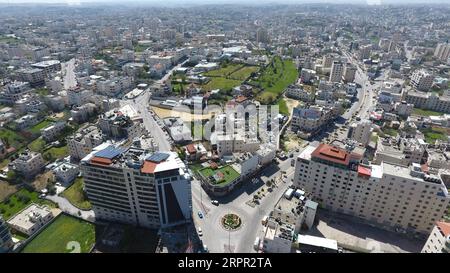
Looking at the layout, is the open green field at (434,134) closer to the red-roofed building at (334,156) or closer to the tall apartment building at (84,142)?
the red-roofed building at (334,156)

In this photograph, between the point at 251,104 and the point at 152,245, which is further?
the point at 251,104

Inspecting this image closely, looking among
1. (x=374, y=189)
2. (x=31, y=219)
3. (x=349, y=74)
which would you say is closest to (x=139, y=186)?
(x=31, y=219)

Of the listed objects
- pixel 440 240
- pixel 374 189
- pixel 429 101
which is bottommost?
pixel 429 101

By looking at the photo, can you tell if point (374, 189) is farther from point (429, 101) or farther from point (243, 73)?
point (243, 73)

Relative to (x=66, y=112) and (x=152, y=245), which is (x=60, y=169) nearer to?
(x=152, y=245)

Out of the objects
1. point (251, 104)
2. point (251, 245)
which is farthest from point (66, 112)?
point (251, 245)
